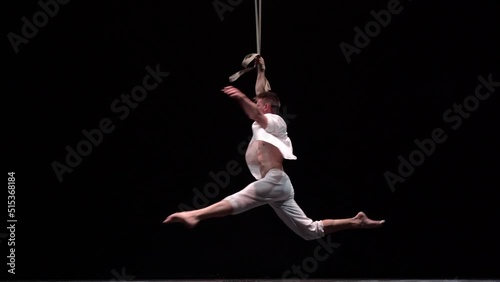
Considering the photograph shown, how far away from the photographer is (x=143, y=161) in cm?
541

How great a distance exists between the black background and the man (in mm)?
1126

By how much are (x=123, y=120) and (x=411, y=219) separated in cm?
216

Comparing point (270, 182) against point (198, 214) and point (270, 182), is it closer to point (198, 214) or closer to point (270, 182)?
point (270, 182)

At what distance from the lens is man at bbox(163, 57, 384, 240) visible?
4039 millimetres

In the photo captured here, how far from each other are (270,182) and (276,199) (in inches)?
4.5

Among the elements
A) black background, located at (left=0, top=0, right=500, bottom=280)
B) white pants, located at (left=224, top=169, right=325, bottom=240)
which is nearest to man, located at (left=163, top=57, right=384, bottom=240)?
white pants, located at (left=224, top=169, right=325, bottom=240)

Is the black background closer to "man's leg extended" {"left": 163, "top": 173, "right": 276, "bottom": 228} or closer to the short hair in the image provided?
the short hair

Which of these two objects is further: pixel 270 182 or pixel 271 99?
pixel 271 99

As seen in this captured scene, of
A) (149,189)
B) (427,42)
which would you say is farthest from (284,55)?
(149,189)

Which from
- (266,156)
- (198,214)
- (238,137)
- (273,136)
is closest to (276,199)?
(266,156)

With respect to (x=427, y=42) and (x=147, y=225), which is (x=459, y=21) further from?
(x=147, y=225)

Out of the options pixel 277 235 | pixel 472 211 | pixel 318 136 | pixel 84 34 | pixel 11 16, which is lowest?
A: pixel 472 211

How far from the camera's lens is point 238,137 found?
17.8ft

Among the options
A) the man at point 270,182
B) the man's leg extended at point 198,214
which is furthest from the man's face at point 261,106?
the man's leg extended at point 198,214
